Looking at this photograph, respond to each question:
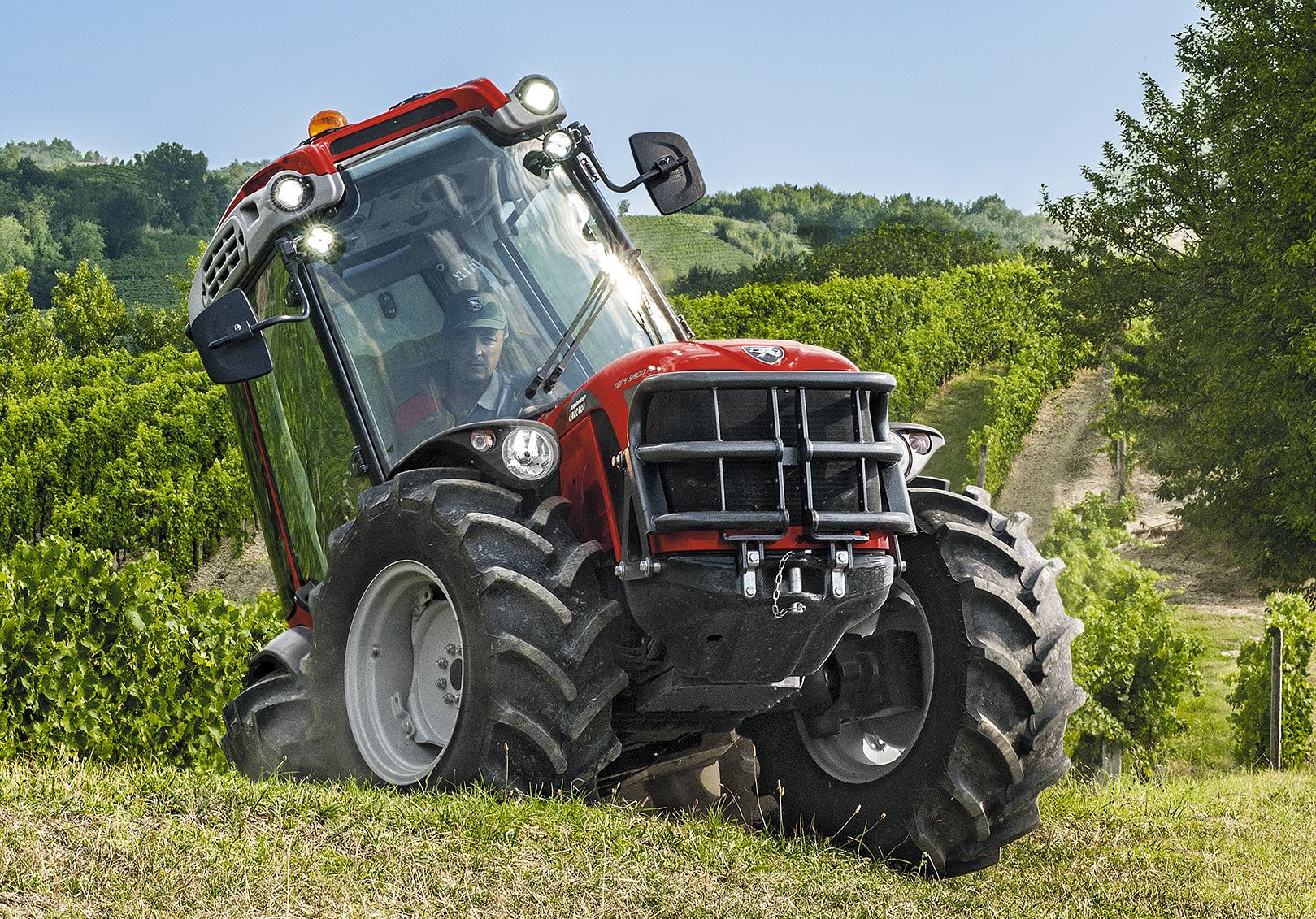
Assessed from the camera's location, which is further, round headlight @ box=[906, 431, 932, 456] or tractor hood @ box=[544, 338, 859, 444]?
round headlight @ box=[906, 431, 932, 456]

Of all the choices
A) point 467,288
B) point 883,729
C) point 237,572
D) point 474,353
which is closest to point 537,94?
point 467,288

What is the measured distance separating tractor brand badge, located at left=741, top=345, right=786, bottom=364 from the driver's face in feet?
4.23

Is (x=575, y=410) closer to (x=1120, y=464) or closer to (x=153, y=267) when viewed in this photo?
(x=1120, y=464)

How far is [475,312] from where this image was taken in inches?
203

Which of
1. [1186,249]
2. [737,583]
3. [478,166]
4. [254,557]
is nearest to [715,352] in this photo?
[737,583]

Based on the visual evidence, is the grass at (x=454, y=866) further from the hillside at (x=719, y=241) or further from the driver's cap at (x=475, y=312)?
the hillside at (x=719, y=241)

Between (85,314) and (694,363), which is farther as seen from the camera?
(85,314)

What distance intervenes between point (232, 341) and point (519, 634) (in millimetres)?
1562

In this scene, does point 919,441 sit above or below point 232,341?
below

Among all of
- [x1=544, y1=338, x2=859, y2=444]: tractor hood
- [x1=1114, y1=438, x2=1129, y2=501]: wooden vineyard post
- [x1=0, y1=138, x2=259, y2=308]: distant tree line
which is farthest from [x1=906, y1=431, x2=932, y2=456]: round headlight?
[x1=0, y1=138, x2=259, y2=308]: distant tree line

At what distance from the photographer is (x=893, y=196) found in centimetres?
16425

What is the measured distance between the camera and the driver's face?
5020 mm

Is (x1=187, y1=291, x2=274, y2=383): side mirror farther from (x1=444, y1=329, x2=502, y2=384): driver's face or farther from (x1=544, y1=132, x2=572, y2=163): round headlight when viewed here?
(x1=544, y1=132, x2=572, y2=163): round headlight

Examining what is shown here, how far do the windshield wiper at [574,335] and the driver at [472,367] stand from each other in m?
0.12
